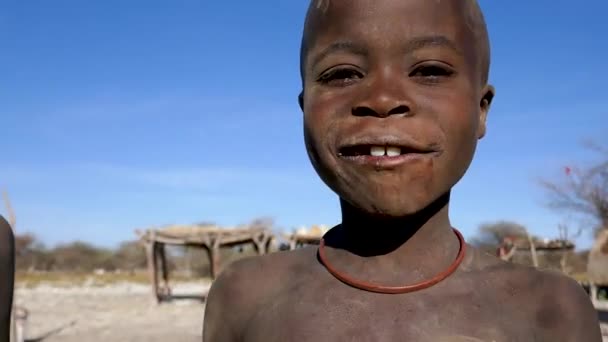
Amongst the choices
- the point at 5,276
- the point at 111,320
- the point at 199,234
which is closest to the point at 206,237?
the point at 199,234

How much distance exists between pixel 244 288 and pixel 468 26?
105 cm

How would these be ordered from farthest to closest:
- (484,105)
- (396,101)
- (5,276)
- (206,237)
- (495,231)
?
(495,231), (206,237), (5,276), (484,105), (396,101)

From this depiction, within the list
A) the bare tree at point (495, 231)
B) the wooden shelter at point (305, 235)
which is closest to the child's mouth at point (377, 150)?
the wooden shelter at point (305, 235)

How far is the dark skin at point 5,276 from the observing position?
2346 millimetres

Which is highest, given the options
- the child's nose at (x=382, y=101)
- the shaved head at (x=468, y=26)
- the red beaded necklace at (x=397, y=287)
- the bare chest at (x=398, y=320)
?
the shaved head at (x=468, y=26)

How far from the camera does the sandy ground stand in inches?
427

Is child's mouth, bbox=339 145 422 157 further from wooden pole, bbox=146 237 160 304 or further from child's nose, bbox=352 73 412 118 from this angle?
wooden pole, bbox=146 237 160 304

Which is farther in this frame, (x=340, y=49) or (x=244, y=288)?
(x=244, y=288)

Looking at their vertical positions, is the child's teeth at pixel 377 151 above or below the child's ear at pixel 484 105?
below

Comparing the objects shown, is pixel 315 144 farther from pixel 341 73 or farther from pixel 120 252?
pixel 120 252

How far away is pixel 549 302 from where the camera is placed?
178 centimetres

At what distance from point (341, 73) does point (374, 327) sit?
0.71 meters

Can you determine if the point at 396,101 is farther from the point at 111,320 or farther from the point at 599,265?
the point at 599,265

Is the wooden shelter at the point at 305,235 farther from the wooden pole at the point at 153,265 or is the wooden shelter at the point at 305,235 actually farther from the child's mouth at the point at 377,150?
the child's mouth at the point at 377,150
